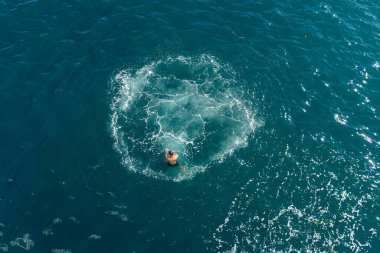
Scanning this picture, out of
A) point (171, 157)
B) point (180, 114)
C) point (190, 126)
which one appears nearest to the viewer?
point (171, 157)

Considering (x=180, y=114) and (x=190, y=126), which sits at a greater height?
(x=180, y=114)

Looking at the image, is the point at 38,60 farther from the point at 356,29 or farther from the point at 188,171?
the point at 356,29

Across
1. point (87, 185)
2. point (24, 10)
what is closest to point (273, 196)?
point (87, 185)

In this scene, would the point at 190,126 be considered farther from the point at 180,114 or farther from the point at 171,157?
the point at 171,157

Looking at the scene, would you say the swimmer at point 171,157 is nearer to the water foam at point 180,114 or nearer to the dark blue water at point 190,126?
the dark blue water at point 190,126

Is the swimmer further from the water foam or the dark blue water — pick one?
the water foam

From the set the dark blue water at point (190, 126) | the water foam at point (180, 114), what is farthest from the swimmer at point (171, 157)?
the water foam at point (180, 114)

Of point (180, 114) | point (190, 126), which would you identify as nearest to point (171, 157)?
point (190, 126)
